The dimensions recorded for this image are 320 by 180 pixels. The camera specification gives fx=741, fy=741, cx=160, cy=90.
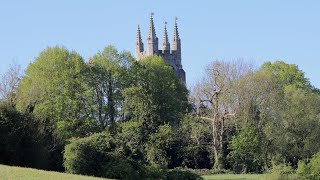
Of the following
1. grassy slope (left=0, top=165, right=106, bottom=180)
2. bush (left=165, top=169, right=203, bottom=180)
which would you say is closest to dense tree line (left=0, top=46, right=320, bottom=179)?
bush (left=165, top=169, right=203, bottom=180)

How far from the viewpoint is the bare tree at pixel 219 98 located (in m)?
77.6

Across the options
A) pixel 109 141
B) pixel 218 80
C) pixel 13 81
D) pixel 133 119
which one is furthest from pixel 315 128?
pixel 13 81

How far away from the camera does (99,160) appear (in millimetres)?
54062

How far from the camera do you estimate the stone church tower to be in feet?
408

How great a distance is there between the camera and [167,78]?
84.0m

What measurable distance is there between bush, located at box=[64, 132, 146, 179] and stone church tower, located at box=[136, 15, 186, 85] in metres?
69.0

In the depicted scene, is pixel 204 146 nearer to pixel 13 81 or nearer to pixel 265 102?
pixel 265 102

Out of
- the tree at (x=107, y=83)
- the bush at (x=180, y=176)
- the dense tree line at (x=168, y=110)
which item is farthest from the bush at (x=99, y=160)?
the tree at (x=107, y=83)

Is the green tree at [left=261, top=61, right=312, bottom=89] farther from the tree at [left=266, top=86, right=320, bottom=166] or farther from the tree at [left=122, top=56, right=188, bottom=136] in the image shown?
the tree at [left=266, top=86, right=320, bottom=166]

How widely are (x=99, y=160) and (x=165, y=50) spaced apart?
7484cm

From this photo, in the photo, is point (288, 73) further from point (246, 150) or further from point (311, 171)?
point (311, 171)

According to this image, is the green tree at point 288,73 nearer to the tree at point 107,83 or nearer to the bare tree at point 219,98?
the bare tree at point 219,98

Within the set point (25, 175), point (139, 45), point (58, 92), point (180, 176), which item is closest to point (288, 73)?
point (58, 92)

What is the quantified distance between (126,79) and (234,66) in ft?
42.0
